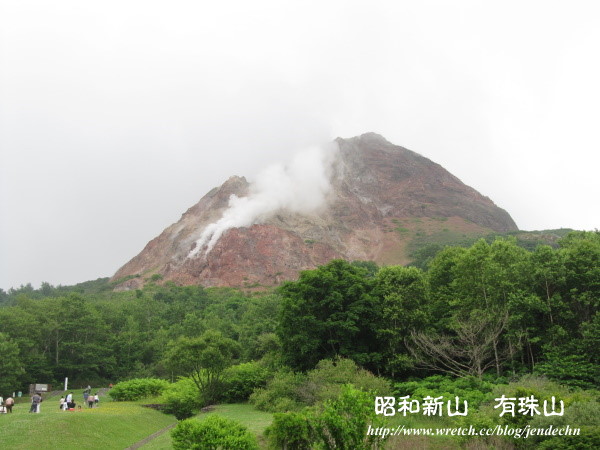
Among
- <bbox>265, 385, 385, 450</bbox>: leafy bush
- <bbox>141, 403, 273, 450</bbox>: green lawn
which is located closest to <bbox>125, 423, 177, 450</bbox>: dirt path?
<bbox>141, 403, 273, 450</bbox>: green lawn

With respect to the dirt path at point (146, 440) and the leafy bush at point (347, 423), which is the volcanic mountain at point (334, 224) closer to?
the dirt path at point (146, 440)

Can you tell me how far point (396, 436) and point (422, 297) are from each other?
51.9 feet

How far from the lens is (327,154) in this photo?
6117 inches

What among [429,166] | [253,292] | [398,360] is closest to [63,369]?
[398,360]

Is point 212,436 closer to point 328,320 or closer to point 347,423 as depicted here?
point 347,423

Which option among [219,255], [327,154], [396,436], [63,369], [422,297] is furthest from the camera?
[327,154]

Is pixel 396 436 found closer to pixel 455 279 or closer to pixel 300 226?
pixel 455 279

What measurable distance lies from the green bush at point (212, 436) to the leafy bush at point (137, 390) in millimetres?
22346

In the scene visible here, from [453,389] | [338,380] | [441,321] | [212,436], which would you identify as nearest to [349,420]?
[212,436]

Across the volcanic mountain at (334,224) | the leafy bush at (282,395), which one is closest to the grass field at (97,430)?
the leafy bush at (282,395)

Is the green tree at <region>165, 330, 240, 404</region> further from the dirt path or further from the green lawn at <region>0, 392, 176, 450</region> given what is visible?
the green lawn at <region>0, 392, 176, 450</region>

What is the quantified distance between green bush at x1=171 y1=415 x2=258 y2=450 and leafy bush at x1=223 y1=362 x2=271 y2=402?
17822 millimetres

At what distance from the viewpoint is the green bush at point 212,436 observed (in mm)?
12484

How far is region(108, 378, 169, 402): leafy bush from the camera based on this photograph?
3297 cm
